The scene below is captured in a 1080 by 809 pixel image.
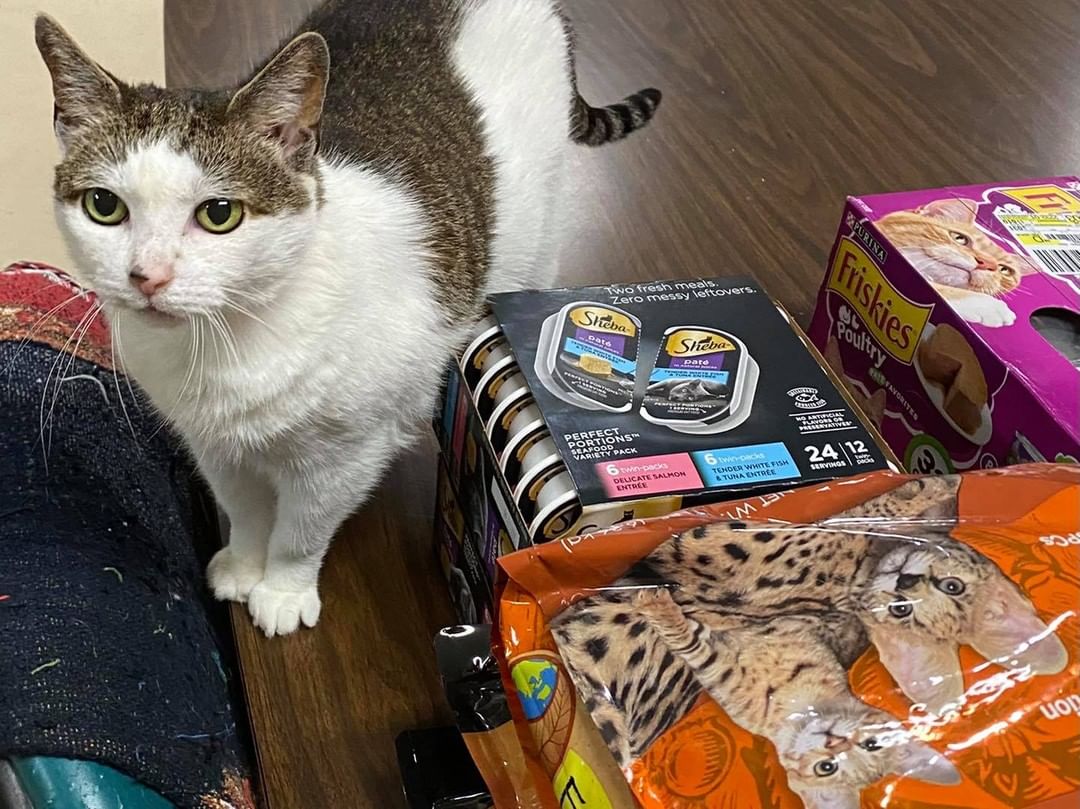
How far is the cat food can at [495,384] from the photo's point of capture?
71 cm

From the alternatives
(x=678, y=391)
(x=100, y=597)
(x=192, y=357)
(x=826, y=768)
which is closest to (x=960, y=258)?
(x=678, y=391)

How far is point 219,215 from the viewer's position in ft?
2.17

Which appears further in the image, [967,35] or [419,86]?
[967,35]

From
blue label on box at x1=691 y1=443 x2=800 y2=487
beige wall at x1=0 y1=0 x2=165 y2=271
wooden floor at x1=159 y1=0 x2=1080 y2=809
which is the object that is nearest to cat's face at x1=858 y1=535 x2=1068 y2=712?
blue label on box at x1=691 y1=443 x2=800 y2=487

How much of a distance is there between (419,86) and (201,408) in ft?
1.23

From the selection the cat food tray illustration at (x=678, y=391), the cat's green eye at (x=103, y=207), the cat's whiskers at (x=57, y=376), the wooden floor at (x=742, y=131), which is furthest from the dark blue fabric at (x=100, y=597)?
the cat food tray illustration at (x=678, y=391)

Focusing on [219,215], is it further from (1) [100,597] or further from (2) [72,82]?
(1) [100,597]

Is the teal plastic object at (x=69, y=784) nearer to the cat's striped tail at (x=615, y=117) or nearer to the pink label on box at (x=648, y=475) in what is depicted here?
the pink label on box at (x=648, y=475)

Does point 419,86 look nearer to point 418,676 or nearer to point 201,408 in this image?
point 201,408

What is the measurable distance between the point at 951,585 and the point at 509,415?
310 millimetres

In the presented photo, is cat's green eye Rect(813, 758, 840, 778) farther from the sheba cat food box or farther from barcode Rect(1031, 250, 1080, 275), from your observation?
barcode Rect(1031, 250, 1080, 275)

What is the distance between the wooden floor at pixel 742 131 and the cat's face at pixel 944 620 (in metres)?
0.45

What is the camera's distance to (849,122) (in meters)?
1.33

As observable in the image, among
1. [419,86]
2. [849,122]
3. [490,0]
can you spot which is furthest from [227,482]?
[849,122]
